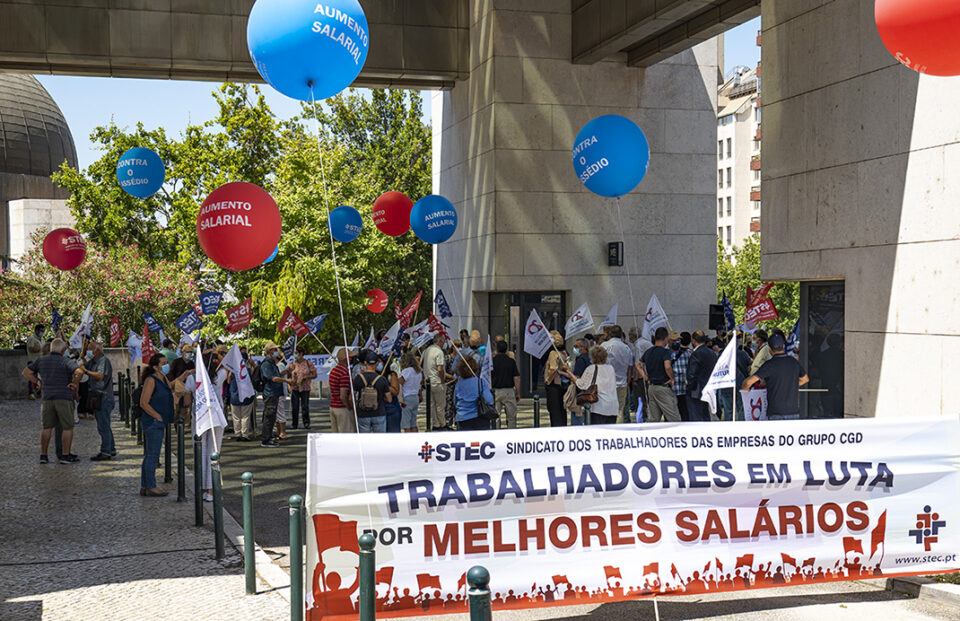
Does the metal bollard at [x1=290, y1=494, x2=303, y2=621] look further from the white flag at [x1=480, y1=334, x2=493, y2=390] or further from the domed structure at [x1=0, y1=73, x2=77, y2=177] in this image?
the domed structure at [x1=0, y1=73, x2=77, y2=177]

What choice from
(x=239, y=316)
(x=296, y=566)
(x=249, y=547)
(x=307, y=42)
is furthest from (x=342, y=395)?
(x=296, y=566)

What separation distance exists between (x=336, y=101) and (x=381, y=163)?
5.80 meters

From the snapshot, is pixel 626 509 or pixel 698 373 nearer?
pixel 626 509

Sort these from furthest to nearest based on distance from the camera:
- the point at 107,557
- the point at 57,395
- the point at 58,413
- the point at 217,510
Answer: the point at 58,413
the point at 57,395
the point at 107,557
the point at 217,510

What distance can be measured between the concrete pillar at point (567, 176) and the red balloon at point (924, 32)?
44.5 ft

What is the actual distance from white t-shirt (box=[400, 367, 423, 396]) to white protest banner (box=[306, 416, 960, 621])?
28.6ft

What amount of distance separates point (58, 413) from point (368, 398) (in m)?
5.17

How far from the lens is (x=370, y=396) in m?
12.4

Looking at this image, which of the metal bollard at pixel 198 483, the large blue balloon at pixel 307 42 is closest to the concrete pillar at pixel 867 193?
the large blue balloon at pixel 307 42

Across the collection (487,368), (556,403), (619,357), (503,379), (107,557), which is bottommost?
(107,557)

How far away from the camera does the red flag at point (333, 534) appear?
259 inches

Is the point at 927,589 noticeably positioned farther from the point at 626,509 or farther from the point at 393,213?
the point at 393,213

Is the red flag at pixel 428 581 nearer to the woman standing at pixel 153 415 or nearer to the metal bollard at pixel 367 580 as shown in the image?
the metal bollard at pixel 367 580

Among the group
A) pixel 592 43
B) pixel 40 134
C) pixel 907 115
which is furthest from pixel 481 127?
pixel 40 134
